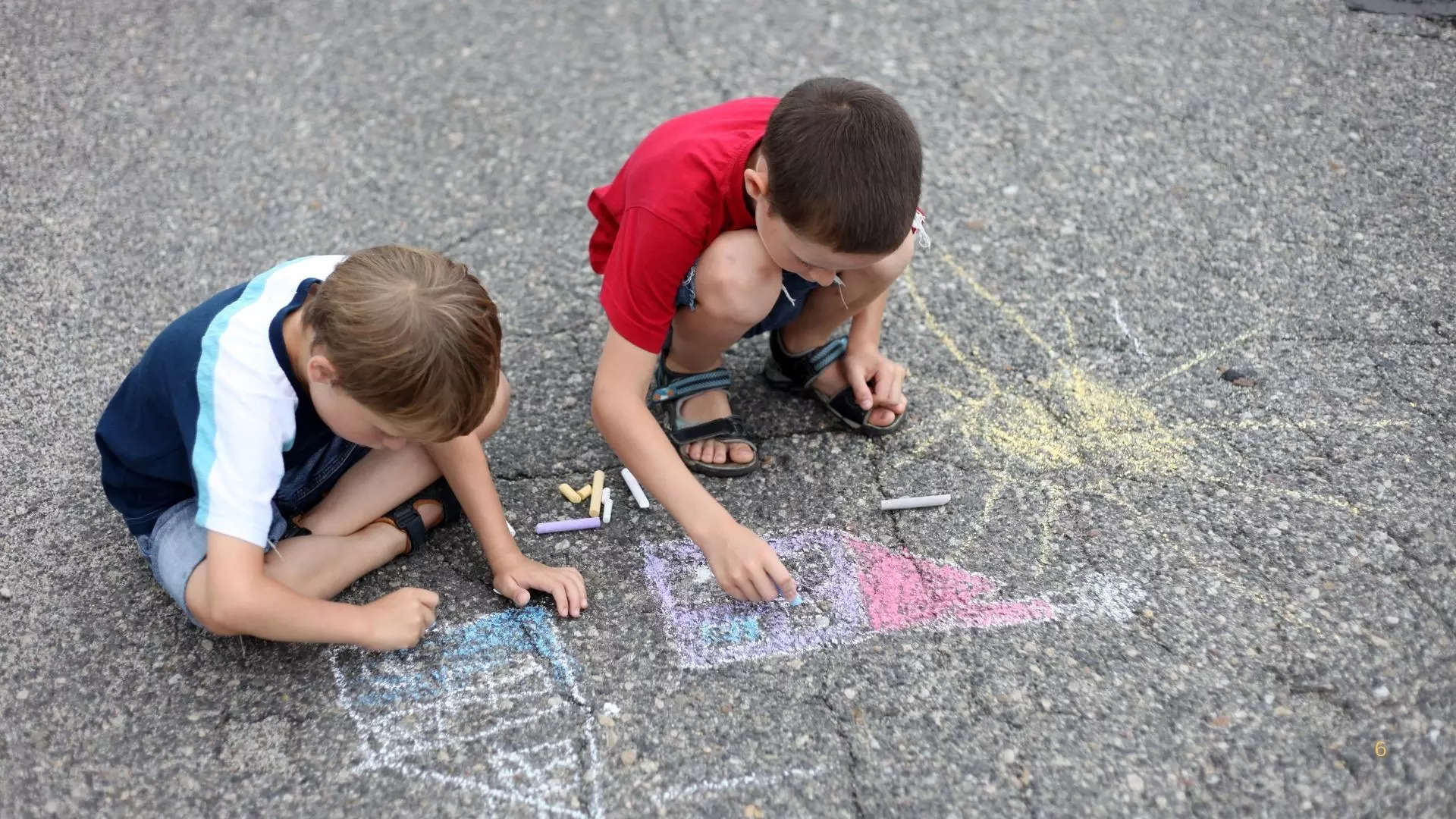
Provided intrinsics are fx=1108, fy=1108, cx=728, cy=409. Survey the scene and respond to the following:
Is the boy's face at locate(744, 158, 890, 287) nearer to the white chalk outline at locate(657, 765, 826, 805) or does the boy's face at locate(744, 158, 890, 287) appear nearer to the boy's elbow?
the boy's elbow

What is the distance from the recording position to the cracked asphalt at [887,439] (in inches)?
75.6

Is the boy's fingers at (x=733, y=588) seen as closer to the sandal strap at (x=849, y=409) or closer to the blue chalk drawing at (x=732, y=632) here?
the blue chalk drawing at (x=732, y=632)

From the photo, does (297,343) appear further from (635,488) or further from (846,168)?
(846,168)

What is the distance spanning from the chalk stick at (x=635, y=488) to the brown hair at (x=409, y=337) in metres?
0.67

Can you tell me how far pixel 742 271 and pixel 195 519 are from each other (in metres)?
1.14

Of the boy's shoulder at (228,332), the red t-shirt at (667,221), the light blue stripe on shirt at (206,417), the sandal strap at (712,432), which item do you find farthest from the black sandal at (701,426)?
the light blue stripe on shirt at (206,417)

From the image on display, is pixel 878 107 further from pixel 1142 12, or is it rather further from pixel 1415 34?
pixel 1415 34

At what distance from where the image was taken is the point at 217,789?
1.88 metres

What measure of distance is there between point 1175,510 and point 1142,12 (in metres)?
2.45

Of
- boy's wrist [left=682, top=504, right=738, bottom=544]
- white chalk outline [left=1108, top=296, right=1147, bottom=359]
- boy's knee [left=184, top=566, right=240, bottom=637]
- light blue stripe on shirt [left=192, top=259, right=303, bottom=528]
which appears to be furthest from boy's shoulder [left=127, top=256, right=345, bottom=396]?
white chalk outline [left=1108, top=296, right=1147, bottom=359]

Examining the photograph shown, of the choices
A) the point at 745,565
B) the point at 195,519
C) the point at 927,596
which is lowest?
the point at 927,596

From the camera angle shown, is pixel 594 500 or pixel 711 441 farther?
pixel 711 441

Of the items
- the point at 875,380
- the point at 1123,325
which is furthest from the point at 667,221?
the point at 1123,325

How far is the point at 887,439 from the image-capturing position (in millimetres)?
2621
